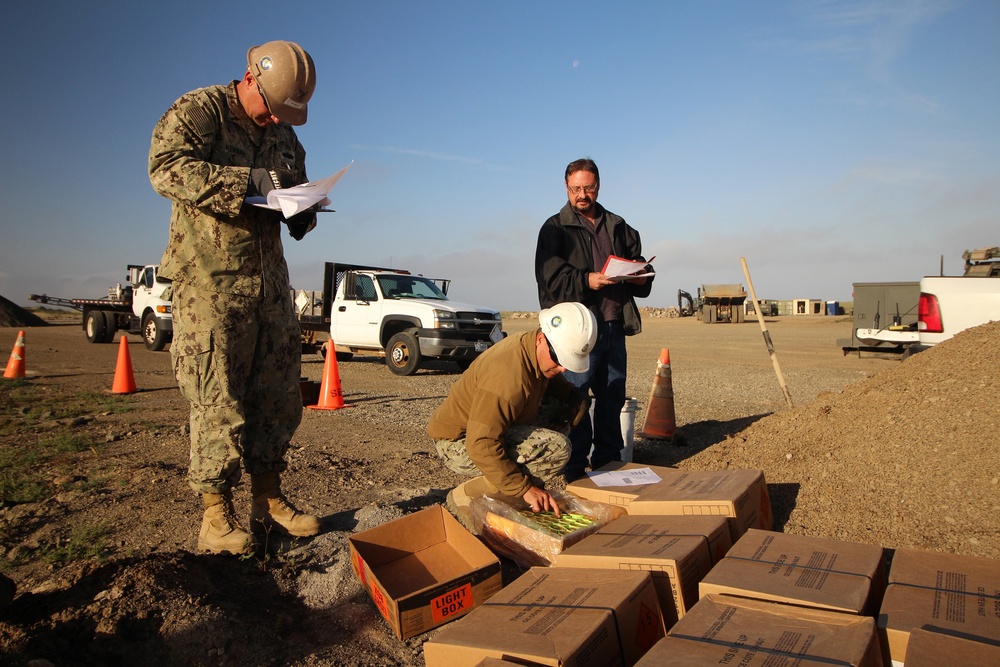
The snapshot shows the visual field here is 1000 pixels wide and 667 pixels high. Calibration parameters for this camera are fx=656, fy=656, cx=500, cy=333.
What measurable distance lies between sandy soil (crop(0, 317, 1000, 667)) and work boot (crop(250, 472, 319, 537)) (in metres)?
0.09

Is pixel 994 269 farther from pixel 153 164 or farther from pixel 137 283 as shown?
pixel 137 283

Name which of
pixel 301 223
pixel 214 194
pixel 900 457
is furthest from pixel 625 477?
pixel 214 194

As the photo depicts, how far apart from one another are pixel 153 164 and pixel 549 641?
2560 millimetres

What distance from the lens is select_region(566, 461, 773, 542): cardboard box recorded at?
116 inches

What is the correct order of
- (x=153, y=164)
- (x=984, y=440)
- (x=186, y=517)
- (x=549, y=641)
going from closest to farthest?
(x=549, y=641)
(x=153, y=164)
(x=984, y=440)
(x=186, y=517)

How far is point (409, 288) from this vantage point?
12.9m

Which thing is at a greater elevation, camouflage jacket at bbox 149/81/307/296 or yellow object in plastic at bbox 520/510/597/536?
camouflage jacket at bbox 149/81/307/296

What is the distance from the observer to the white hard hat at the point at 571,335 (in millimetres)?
3146

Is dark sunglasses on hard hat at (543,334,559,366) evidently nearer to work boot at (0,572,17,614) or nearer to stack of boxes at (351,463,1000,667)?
stack of boxes at (351,463,1000,667)

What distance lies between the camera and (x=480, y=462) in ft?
10.3

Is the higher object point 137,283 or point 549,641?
point 137,283


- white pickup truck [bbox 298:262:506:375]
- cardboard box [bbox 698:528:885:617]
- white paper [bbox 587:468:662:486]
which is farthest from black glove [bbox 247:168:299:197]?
white pickup truck [bbox 298:262:506:375]

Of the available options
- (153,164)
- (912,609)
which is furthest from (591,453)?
(153,164)

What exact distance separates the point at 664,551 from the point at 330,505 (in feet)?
7.46
